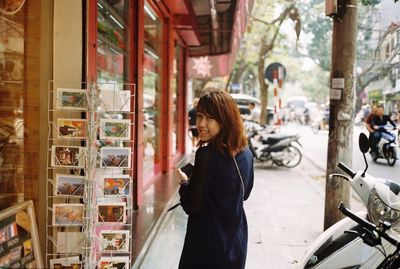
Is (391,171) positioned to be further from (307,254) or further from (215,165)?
(215,165)

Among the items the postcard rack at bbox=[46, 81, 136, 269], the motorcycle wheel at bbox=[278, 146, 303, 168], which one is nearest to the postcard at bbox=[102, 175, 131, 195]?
the postcard rack at bbox=[46, 81, 136, 269]

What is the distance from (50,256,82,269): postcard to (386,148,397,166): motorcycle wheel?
9.10ft

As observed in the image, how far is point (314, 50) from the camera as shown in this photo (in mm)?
28016

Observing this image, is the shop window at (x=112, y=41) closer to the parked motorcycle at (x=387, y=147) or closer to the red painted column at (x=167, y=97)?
the parked motorcycle at (x=387, y=147)

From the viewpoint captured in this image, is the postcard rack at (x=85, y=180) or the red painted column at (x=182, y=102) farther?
the red painted column at (x=182, y=102)

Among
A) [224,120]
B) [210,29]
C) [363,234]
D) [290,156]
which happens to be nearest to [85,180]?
[224,120]

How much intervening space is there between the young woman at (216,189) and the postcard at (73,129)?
1116mm

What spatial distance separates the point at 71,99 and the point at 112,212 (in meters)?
0.85

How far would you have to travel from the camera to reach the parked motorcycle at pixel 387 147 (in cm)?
402

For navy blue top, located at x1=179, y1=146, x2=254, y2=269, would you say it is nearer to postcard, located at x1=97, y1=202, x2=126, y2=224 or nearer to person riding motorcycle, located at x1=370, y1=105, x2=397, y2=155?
postcard, located at x1=97, y1=202, x2=126, y2=224

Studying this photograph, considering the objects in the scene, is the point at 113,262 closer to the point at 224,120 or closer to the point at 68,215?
the point at 68,215

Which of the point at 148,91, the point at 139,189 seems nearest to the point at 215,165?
the point at 139,189

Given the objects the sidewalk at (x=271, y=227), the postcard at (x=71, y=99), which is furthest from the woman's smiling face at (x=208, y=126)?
the sidewalk at (x=271, y=227)

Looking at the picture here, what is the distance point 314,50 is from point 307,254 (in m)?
26.5
